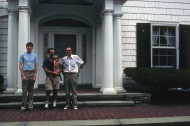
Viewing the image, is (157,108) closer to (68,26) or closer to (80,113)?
(80,113)

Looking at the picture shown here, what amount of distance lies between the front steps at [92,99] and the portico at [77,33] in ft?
1.03

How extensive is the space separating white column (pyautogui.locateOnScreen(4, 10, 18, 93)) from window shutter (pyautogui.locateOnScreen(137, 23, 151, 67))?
514 cm

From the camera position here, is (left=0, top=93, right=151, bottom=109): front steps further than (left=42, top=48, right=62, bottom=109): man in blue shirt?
Yes

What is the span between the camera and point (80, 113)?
20.8 ft

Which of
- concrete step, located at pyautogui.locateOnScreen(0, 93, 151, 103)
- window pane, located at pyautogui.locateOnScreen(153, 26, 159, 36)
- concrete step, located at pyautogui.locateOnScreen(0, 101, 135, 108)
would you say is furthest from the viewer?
window pane, located at pyautogui.locateOnScreen(153, 26, 159, 36)

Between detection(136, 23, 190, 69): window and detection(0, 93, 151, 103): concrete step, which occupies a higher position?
detection(136, 23, 190, 69): window

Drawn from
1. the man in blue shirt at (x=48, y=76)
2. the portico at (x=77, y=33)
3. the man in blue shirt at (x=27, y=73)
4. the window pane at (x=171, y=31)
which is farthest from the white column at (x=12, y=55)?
the window pane at (x=171, y=31)

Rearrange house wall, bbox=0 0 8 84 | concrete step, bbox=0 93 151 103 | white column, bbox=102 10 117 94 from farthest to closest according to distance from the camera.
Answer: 1. house wall, bbox=0 0 8 84
2. white column, bbox=102 10 117 94
3. concrete step, bbox=0 93 151 103

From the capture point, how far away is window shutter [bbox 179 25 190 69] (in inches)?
401

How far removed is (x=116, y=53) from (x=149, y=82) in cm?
169

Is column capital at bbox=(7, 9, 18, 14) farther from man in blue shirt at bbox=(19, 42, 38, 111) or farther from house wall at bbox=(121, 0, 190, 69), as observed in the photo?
house wall at bbox=(121, 0, 190, 69)


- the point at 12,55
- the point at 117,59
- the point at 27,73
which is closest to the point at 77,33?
the point at 117,59

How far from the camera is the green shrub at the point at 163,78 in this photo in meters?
7.87

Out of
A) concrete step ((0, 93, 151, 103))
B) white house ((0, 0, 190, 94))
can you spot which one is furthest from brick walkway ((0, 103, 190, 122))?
white house ((0, 0, 190, 94))
